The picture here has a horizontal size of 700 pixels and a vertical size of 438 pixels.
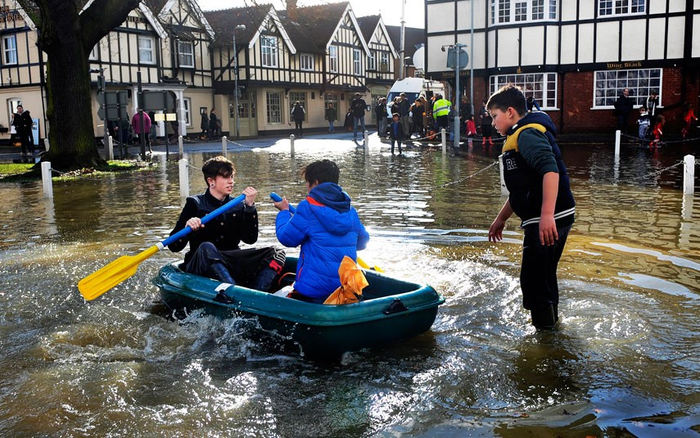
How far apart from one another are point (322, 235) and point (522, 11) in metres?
29.4

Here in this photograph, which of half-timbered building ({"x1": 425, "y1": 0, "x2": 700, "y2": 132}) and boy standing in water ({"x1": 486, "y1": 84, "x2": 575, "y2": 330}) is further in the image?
half-timbered building ({"x1": 425, "y1": 0, "x2": 700, "y2": 132})

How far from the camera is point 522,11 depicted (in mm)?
32250

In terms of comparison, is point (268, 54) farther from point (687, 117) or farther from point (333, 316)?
point (333, 316)

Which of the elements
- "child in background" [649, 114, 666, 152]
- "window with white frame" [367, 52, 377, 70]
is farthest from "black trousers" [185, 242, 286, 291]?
"window with white frame" [367, 52, 377, 70]

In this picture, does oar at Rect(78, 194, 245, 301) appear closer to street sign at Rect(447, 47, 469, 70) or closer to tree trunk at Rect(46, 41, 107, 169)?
tree trunk at Rect(46, 41, 107, 169)

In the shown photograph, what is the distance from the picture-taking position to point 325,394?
15.9ft

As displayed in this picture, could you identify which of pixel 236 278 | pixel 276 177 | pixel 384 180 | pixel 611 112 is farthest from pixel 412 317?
pixel 611 112

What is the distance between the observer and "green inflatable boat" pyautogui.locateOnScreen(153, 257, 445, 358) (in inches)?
206

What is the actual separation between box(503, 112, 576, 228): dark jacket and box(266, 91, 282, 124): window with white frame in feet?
143

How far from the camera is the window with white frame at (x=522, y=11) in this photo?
3181 centimetres

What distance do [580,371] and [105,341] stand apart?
3842 millimetres

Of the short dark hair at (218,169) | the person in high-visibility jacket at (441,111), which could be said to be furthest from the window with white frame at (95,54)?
the short dark hair at (218,169)

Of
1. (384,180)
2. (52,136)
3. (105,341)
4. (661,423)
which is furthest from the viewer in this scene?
(52,136)

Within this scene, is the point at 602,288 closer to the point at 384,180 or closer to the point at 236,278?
the point at 236,278
